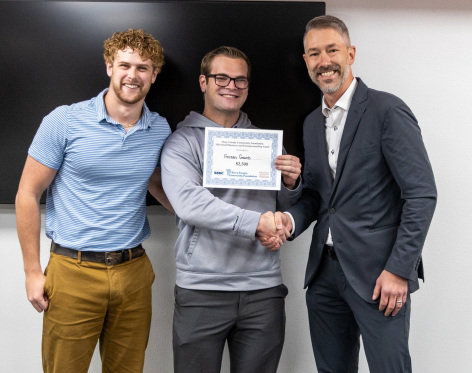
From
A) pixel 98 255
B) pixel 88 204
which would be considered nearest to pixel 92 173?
pixel 88 204

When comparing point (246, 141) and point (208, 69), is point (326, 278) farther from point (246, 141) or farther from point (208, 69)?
point (208, 69)

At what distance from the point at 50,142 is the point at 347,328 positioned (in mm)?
1259

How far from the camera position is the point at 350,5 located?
6.70 feet

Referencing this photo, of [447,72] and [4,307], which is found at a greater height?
[447,72]

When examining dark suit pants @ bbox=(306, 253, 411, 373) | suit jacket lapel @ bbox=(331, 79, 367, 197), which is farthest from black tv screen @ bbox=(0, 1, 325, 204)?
dark suit pants @ bbox=(306, 253, 411, 373)

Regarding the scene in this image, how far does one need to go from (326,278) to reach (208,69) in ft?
2.95

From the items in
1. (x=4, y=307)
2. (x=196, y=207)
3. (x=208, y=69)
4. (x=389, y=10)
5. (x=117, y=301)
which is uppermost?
(x=389, y=10)

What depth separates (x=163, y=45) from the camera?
1939 millimetres

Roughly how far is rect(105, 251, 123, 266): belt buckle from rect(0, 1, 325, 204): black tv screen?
66 cm

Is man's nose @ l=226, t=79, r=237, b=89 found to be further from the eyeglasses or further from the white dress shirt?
the white dress shirt

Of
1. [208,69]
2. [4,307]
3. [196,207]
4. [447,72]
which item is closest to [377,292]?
[196,207]

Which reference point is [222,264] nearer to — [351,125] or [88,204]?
[88,204]

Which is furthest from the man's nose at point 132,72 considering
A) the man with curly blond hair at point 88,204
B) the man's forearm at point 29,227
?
the man's forearm at point 29,227

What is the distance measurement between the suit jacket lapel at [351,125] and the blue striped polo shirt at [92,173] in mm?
686
